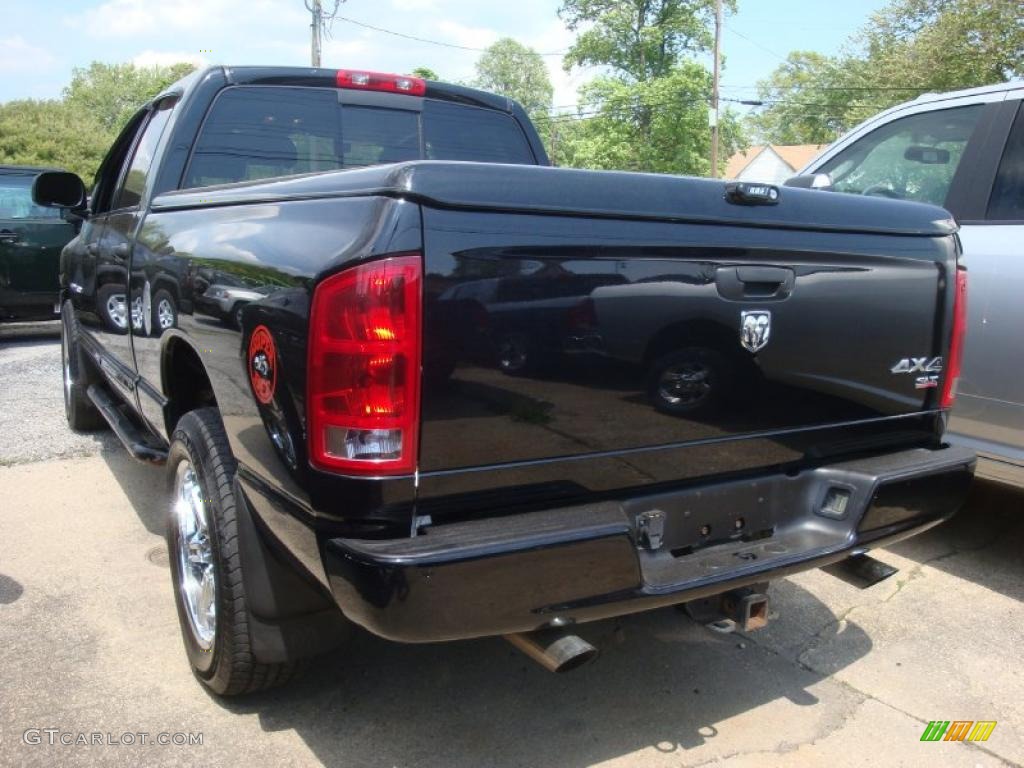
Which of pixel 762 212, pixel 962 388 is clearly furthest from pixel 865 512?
pixel 962 388

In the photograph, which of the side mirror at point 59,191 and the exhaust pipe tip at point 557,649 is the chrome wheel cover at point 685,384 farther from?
the side mirror at point 59,191

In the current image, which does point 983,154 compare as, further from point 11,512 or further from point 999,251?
point 11,512

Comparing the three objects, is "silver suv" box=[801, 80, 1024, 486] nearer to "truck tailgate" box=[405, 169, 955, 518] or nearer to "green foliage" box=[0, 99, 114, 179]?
"truck tailgate" box=[405, 169, 955, 518]

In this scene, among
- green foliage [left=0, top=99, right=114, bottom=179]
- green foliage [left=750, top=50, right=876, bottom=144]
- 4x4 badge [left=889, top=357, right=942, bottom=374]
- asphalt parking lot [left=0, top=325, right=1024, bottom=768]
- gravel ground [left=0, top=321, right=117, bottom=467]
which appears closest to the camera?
asphalt parking lot [left=0, top=325, right=1024, bottom=768]

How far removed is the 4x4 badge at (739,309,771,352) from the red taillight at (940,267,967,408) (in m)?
0.83

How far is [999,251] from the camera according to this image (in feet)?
11.6

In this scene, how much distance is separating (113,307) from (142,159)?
68 centimetres

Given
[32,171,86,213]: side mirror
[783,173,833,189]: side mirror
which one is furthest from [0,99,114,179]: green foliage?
[783,173,833,189]: side mirror

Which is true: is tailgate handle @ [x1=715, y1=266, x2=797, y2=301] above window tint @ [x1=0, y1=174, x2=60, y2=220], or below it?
below

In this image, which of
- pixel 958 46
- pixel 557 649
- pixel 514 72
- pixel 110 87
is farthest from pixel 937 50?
pixel 110 87

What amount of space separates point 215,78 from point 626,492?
8.31 feet

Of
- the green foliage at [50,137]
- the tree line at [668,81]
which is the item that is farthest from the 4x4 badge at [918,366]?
the green foliage at [50,137]

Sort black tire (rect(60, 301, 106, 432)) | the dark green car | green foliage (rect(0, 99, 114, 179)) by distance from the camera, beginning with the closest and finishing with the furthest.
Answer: black tire (rect(60, 301, 106, 432)) → the dark green car → green foliage (rect(0, 99, 114, 179))

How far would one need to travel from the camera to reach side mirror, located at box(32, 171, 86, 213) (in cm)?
459
